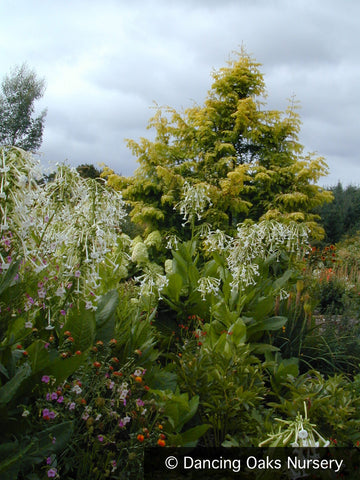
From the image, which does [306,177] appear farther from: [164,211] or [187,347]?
[187,347]

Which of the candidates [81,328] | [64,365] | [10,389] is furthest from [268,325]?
[10,389]

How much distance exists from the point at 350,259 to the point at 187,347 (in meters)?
10.4

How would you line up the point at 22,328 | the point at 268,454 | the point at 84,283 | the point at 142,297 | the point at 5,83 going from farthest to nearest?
the point at 5,83
the point at 142,297
the point at 84,283
the point at 22,328
the point at 268,454

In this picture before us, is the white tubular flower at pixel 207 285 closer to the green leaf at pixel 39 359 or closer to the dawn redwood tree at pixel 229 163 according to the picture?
the green leaf at pixel 39 359

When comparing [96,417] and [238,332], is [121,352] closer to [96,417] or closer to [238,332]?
[96,417]

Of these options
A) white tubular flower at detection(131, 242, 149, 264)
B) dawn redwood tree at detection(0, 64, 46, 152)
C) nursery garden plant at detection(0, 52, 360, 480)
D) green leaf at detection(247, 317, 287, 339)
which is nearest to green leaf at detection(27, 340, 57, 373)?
nursery garden plant at detection(0, 52, 360, 480)

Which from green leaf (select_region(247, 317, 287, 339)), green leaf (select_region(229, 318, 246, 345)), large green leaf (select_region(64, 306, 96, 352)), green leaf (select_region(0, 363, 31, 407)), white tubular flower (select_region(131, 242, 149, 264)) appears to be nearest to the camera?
green leaf (select_region(0, 363, 31, 407))

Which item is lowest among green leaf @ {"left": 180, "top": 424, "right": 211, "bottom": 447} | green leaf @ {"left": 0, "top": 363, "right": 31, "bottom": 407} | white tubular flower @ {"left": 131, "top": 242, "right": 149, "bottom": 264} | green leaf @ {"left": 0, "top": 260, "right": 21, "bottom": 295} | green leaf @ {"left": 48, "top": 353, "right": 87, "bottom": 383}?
green leaf @ {"left": 180, "top": 424, "right": 211, "bottom": 447}

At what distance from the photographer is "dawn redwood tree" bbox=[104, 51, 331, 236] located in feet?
34.6

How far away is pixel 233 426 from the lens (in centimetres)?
268

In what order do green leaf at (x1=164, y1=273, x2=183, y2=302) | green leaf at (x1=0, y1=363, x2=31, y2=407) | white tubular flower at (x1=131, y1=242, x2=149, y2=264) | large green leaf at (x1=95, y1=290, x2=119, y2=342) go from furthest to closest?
white tubular flower at (x1=131, y1=242, x2=149, y2=264) < green leaf at (x1=164, y1=273, x2=183, y2=302) < large green leaf at (x1=95, y1=290, x2=119, y2=342) < green leaf at (x1=0, y1=363, x2=31, y2=407)

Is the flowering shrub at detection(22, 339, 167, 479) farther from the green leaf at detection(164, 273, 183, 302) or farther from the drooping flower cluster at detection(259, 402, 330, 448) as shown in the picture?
the green leaf at detection(164, 273, 183, 302)

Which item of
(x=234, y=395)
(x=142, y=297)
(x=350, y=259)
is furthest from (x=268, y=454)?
(x=350, y=259)

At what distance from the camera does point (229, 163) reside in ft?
35.4
